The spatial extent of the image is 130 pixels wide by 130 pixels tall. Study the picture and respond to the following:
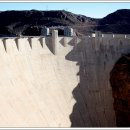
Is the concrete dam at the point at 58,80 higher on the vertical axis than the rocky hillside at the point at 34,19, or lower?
lower

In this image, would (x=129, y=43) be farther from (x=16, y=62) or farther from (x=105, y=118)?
(x=16, y=62)

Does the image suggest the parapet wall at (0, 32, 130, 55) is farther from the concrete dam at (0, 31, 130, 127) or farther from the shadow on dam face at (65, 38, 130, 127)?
the shadow on dam face at (65, 38, 130, 127)

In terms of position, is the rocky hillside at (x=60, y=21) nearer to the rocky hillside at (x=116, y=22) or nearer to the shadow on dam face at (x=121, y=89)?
the rocky hillside at (x=116, y=22)

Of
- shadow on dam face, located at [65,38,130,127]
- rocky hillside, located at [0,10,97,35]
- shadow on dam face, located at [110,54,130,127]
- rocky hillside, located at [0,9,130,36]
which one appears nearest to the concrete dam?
shadow on dam face, located at [65,38,130,127]

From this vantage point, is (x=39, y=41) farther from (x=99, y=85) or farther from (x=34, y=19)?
(x=34, y=19)

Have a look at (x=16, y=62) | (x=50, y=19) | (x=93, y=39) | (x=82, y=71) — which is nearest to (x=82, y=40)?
(x=93, y=39)

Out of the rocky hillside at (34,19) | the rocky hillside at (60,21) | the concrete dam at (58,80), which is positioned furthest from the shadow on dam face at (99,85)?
the rocky hillside at (34,19)
